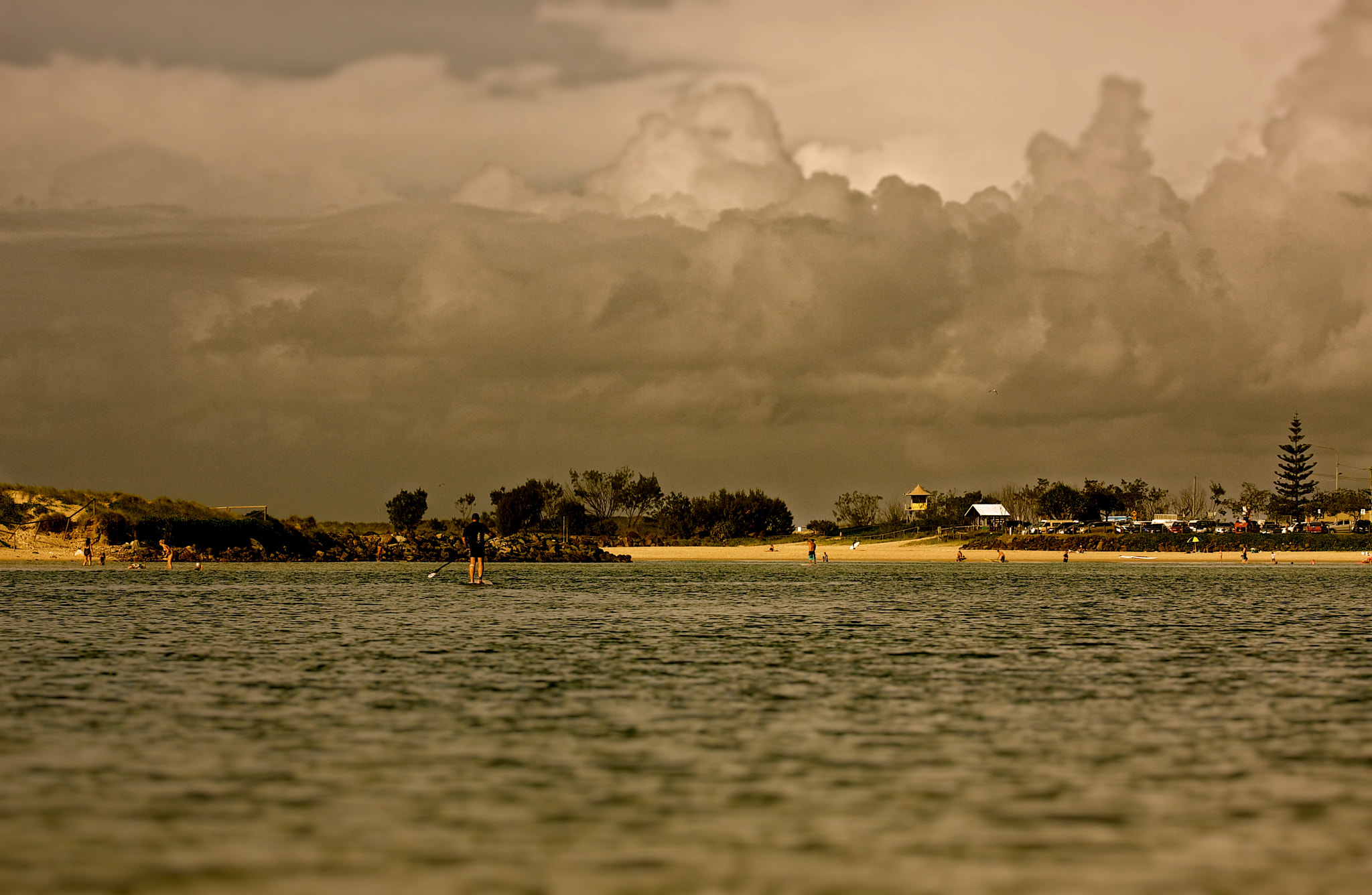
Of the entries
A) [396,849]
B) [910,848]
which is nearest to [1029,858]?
[910,848]

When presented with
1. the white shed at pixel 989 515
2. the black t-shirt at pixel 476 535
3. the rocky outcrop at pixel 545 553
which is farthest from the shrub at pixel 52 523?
the white shed at pixel 989 515

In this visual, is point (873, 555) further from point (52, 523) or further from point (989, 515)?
point (52, 523)

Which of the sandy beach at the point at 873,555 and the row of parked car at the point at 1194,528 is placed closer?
the sandy beach at the point at 873,555

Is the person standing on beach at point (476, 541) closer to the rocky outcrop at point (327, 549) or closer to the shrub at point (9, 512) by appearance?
the rocky outcrop at point (327, 549)

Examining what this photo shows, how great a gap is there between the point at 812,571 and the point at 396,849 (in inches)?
3502

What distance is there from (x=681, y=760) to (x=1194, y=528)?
178764mm

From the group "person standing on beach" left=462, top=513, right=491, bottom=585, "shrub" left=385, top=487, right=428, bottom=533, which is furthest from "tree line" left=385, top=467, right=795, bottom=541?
"person standing on beach" left=462, top=513, right=491, bottom=585

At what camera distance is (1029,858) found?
33.5 feet

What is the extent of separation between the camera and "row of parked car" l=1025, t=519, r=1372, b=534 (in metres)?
157

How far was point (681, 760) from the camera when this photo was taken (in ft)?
48.4

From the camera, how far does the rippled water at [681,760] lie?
9.95 m

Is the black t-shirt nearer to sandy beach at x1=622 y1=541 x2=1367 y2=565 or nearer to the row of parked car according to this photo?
sandy beach at x1=622 y1=541 x2=1367 y2=565

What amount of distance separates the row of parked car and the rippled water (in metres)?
129

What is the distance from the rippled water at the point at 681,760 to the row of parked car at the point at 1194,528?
5065 inches
